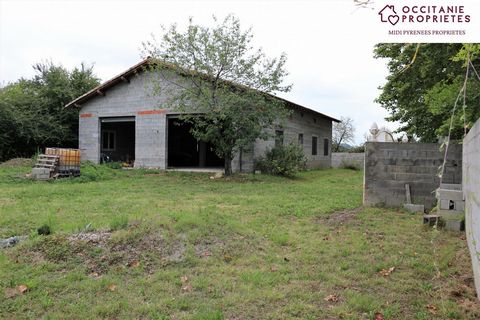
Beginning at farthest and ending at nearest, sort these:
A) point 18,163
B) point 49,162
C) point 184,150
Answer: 1. point 184,150
2. point 18,163
3. point 49,162

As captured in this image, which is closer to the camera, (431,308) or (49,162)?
(431,308)

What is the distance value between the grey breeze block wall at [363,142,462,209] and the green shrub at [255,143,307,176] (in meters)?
8.33

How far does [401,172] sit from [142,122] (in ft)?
45.4

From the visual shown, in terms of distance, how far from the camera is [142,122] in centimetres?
1938

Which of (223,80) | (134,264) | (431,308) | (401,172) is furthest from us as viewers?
(223,80)

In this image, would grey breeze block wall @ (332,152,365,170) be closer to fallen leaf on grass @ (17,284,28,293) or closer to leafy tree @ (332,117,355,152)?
leafy tree @ (332,117,355,152)

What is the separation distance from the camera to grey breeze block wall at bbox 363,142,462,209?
8633 millimetres

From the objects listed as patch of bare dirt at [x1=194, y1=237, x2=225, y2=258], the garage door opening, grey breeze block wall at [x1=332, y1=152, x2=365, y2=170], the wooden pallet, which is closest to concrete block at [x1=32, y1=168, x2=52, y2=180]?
the wooden pallet

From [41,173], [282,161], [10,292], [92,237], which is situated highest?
[282,161]

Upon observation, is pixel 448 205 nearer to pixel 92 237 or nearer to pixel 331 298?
pixel 331 298

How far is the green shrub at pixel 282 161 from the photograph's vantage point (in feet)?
56.7

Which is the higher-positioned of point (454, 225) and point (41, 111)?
point (41, 111)

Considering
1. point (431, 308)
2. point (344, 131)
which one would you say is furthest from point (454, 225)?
point (344, 131)

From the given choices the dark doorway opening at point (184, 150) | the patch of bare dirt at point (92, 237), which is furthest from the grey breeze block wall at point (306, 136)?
the patch of bare dirt at point (92, 237)
